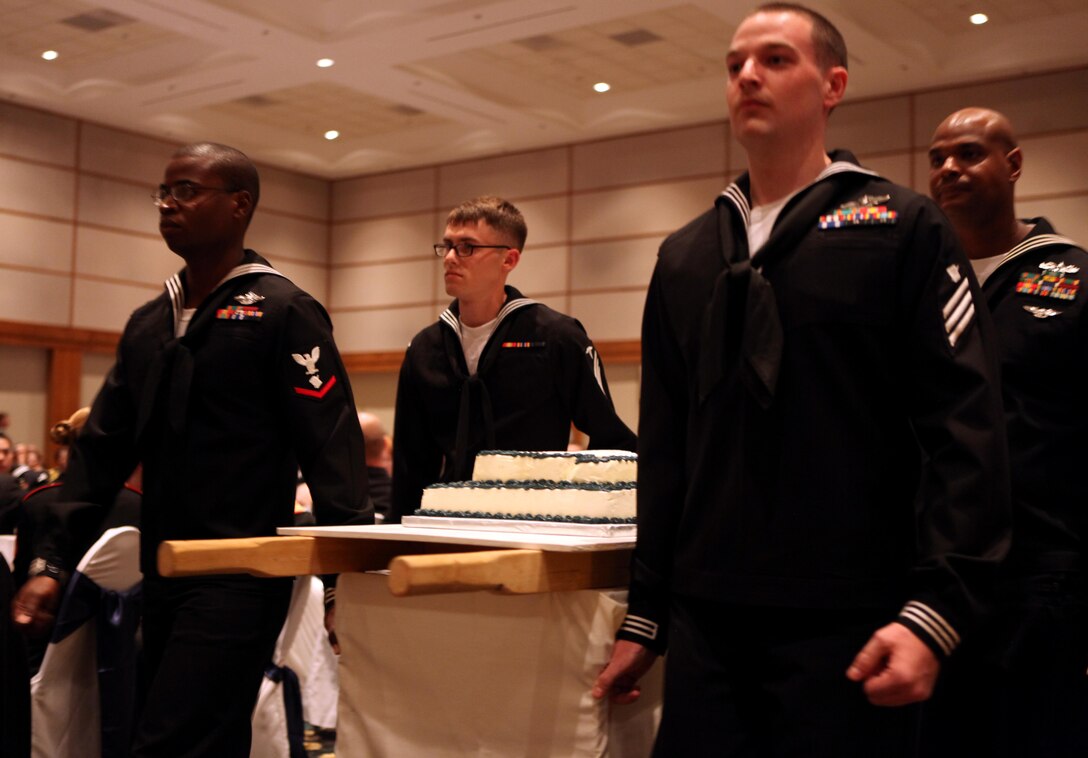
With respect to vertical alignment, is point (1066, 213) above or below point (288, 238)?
below

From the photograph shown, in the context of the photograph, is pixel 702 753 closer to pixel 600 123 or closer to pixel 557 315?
pixel 557 315

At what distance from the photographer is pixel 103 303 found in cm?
1683

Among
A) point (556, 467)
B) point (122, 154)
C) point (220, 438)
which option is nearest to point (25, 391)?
point (122, 154)

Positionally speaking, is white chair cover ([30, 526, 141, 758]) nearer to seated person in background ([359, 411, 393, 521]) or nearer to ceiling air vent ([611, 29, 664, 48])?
seated person in background ([359, 411, 393, 521])

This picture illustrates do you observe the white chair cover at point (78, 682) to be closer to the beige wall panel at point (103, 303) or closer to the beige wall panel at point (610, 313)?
the beige wall panel at point (610, 313)

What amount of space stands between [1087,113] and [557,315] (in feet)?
37.0

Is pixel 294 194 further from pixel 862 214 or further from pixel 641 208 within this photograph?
pixel 862 214

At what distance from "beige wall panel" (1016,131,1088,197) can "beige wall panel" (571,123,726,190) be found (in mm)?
3804

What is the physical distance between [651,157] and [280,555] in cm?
1440

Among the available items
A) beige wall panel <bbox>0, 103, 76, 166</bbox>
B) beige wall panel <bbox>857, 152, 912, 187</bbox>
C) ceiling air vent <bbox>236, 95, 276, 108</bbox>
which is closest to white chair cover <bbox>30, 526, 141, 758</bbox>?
beige wall panel <bbox>857, 152, 912, 187</bbox>

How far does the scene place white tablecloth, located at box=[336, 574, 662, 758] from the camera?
2.54 metres

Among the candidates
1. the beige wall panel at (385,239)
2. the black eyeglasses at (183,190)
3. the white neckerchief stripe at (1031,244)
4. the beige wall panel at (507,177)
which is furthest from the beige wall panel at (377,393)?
the white neckerchief stripe at (1031,244)

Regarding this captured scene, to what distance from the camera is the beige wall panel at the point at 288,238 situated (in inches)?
729

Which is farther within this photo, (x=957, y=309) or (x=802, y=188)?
(x=802, y=188)
